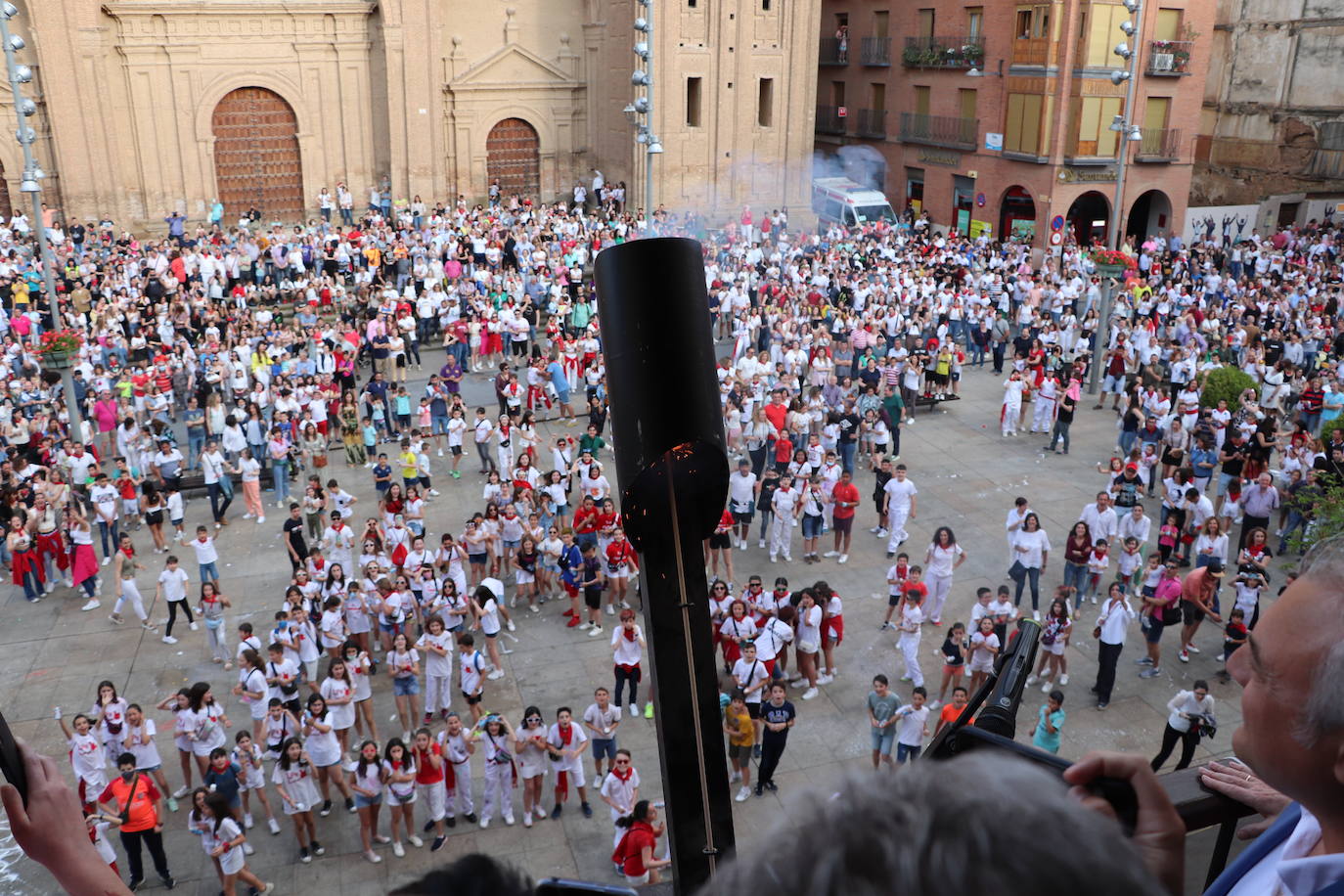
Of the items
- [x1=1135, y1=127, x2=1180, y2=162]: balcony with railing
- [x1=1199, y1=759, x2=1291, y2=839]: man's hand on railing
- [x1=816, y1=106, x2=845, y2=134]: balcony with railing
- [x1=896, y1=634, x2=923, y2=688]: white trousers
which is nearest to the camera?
[x1=1199, y1=759, x2=1291, y2=839]: man's hand on railing

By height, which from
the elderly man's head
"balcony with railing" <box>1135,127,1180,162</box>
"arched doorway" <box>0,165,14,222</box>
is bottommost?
"arched doorway" <box>0,165,14,222</box>

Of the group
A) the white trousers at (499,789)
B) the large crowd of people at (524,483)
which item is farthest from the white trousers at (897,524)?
the white trousers at (499,789)

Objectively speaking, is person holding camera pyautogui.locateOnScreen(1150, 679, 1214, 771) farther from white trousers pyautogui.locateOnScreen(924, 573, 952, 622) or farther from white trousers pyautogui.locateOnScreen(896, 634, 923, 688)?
white trousers pyautogui.locateOnScreen(924, 573, 952, 622)

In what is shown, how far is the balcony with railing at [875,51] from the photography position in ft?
143

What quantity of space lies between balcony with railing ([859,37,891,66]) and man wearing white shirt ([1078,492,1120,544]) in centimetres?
3218

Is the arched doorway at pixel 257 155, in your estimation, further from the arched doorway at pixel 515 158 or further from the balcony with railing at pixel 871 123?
the balcony with railing at pixel 871 123

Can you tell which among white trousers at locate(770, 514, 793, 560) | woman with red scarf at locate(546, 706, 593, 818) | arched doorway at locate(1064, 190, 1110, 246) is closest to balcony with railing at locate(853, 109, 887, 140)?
arched doorway at locate(1064, 190, 1110, 246)

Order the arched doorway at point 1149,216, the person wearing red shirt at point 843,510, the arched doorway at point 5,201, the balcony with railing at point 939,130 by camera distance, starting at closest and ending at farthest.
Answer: the person wearing red shirt at point 843,510
the arched doorway at point 5,201
the arched doorway at point 1149,216
the balcony with railing at point 939,130

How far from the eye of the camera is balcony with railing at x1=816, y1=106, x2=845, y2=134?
4769cm

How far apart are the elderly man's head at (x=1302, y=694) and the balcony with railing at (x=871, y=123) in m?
45.6

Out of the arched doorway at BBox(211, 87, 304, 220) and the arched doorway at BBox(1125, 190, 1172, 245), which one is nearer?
the arched doorway at BBox(211, 87, 304, 220)

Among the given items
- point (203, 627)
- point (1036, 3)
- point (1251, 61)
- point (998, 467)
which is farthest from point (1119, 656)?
point (1251, 61)

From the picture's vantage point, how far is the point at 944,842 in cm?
97

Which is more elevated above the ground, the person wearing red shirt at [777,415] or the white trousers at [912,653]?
the person wearing red shirt at [777,415]
